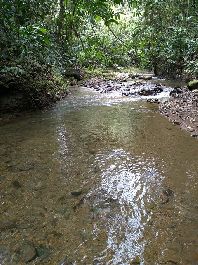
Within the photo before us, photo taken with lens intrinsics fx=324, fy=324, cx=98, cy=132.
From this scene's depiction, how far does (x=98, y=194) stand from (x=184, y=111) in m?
4.71

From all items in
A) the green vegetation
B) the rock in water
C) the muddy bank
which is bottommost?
the muddy bank

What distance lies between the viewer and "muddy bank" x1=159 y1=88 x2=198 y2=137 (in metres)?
6.91

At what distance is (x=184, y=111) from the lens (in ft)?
26.2

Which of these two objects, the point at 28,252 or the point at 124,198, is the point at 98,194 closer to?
the point at 124,198

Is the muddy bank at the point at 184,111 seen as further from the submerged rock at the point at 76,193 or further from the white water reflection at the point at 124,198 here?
the submerged rock at the point at 76,193

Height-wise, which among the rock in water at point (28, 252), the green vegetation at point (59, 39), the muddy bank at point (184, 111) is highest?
the green vegetation at point (59, 39)

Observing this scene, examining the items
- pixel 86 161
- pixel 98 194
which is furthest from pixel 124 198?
pixel 86 161

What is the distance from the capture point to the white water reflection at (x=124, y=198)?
2.92 meters

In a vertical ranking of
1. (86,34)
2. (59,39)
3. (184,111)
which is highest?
(86,34)

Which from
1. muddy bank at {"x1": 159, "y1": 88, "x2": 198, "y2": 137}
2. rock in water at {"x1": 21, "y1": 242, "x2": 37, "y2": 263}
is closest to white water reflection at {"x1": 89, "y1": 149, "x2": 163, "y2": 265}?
rock in water at {"x1": 21, "y1": 242, "x2": 37, "y2": 263}

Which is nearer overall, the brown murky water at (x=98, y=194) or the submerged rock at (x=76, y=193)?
the brown murky water at (x=98, y=194)

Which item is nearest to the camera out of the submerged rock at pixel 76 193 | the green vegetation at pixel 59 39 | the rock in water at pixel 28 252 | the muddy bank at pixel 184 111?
the rock in water at pixel 28 252

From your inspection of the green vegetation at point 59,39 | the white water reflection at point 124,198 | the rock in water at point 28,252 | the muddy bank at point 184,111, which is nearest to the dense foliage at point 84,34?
the green vegetation at point 59,39

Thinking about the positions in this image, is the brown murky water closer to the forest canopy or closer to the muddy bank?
the muddy bank
